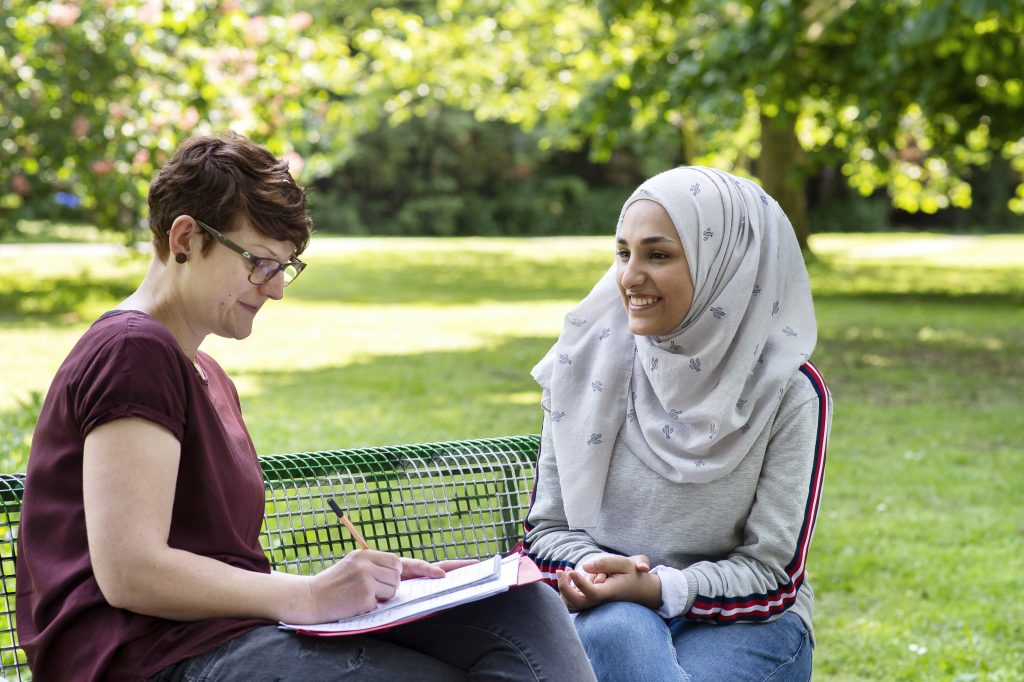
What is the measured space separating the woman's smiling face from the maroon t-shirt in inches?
41.2

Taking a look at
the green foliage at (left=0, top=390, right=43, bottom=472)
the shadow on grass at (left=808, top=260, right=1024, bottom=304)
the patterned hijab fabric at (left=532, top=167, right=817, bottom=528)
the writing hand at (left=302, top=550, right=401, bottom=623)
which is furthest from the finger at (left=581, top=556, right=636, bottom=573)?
the shadow on grass at (left=808, top=260, right=1024, bottom=304)

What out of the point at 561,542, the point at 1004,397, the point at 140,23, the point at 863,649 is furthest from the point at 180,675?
the point at 140,23

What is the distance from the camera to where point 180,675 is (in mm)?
2160

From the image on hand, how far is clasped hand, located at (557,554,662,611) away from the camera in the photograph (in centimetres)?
271

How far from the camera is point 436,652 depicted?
2.36 m

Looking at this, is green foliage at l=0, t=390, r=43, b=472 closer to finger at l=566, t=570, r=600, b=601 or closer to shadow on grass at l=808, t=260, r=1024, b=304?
finger at l=566, t=570, r=600, b=601

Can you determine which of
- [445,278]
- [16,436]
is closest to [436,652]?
[16,436]

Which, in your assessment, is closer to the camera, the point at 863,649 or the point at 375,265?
the point at 863,649

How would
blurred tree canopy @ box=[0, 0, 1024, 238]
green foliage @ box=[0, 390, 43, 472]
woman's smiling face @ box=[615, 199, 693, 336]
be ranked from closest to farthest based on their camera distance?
woman's smiling face @ box=[615, 199, 693, 336] → green foliage @ box=[0, 390, 43, 472] → blurred tree canopy @ box=[0, 0, 1024, 238]

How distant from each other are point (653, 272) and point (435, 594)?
0.95 metres

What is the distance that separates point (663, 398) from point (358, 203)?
102 ft

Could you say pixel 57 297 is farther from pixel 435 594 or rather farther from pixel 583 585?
pixel 435 594

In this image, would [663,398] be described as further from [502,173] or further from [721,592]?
[502,173]

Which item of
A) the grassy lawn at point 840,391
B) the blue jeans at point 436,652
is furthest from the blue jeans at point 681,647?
the grassy lawn at point 840,391
